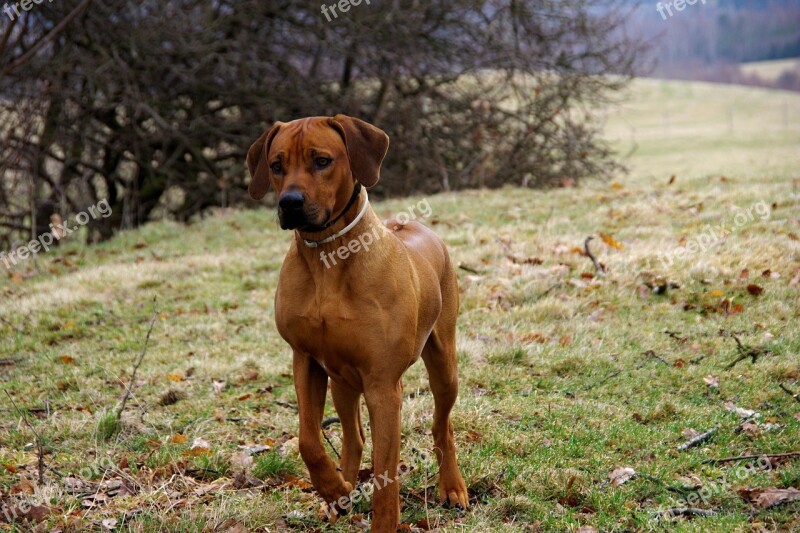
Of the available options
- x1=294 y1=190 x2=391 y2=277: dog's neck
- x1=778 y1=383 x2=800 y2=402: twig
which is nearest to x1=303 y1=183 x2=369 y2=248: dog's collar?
x1=294 y1=190 x2=391 y2=277: dog's neck

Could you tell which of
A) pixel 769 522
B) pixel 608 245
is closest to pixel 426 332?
pixel 769 522

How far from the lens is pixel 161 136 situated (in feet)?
42.0

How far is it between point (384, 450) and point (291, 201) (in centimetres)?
110

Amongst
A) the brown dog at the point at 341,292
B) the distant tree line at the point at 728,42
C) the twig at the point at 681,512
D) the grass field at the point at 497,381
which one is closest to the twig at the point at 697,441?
the grass field at the point at 497,381

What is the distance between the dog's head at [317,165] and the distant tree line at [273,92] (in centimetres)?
904

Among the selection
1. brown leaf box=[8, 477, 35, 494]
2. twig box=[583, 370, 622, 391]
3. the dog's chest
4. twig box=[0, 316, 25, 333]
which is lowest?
twig box=[583, 370, 622, 391]

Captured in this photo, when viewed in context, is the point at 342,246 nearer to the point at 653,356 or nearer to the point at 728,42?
the point at 653,356

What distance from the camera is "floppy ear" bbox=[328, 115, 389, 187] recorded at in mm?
3436

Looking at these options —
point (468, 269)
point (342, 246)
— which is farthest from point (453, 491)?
point (468, 269)

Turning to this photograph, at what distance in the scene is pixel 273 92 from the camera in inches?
527

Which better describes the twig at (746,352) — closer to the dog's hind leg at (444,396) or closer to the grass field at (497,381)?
the grass field at (497,381)

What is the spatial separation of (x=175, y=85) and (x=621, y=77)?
817 centimetres

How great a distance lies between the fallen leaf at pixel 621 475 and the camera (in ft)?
13.3

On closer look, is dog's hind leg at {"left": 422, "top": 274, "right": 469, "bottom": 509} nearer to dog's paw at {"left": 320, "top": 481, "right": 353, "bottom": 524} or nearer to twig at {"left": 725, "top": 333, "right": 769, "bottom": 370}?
dog's paw at {"left": 320, "top": 481, "right": 353, "bottom": 524}
